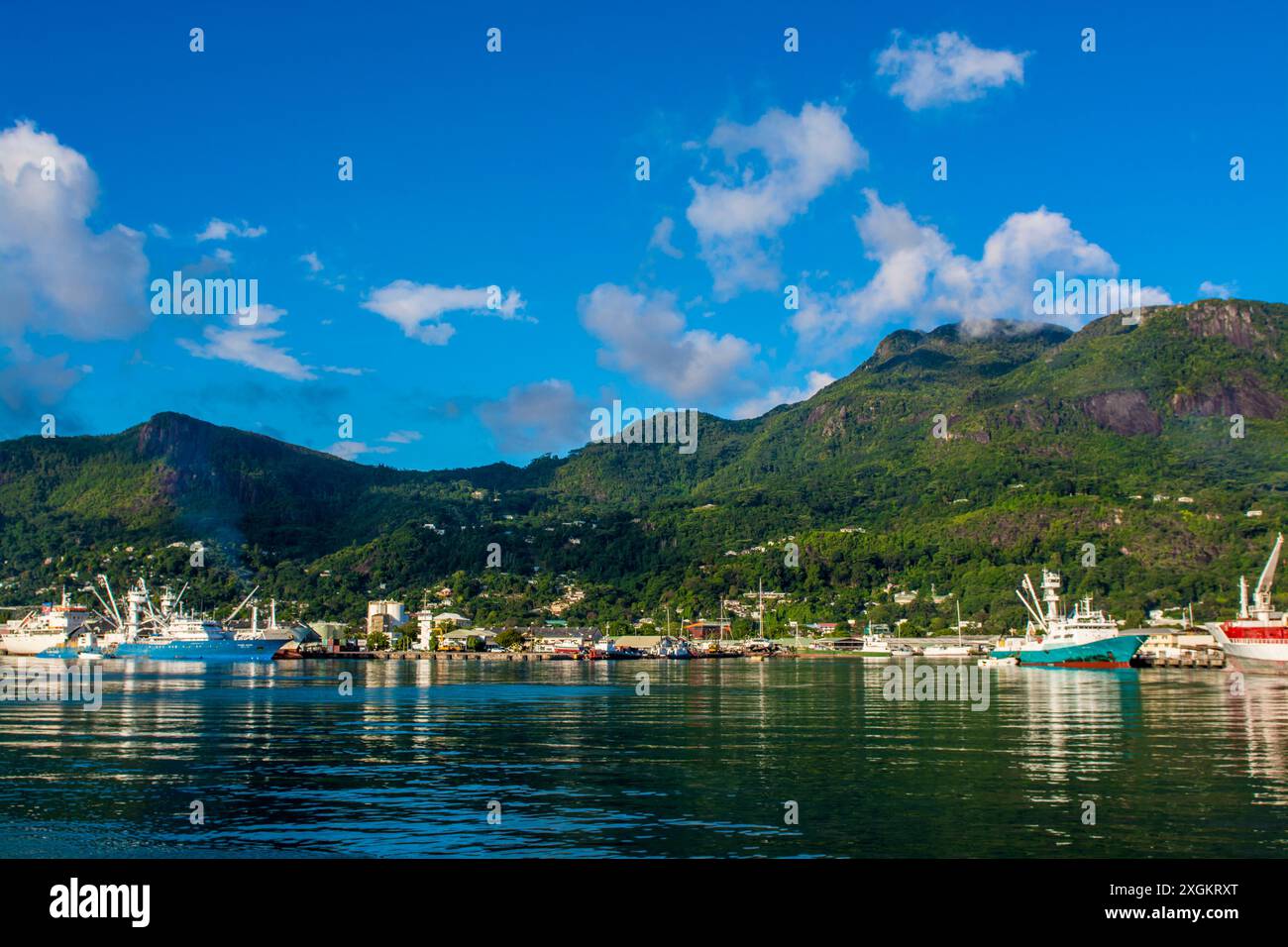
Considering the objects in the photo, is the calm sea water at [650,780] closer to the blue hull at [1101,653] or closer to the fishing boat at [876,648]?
the blue hull at [1101,653]

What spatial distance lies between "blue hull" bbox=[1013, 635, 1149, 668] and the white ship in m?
161

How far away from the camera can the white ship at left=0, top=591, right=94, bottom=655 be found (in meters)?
183

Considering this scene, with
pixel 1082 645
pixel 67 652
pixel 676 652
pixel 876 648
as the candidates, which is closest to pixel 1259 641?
pixel 1082 645

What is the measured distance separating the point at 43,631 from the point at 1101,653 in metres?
173

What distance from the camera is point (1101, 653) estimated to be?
12044 cm

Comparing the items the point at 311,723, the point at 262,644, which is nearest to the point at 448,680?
the point at 311,723

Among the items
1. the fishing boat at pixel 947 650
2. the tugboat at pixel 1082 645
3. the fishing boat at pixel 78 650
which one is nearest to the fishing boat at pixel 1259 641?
the tugboat at pixel 1082 645

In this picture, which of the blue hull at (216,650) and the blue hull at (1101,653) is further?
the blue hull at (216,650)

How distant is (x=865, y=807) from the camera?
2745 centimetres

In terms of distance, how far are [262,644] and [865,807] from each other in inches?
6354

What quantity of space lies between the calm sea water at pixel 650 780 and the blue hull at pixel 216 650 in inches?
4406

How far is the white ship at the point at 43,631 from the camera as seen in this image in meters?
183
